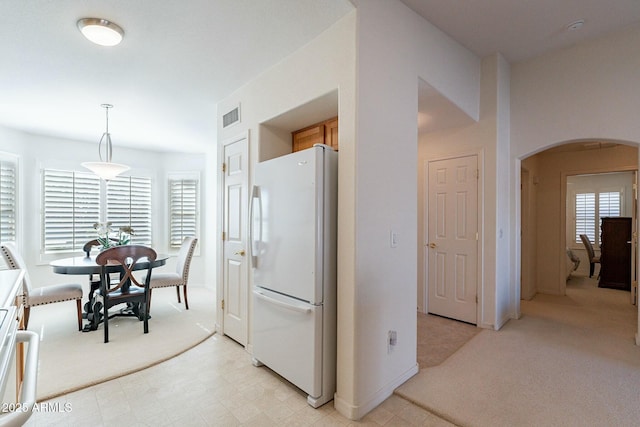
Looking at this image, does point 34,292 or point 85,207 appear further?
point 85,207

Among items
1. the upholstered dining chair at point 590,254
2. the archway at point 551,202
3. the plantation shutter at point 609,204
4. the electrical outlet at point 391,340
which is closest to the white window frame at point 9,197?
the electrical outlet at point 391,340

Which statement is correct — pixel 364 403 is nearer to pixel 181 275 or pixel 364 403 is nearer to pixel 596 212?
pixel 181 275

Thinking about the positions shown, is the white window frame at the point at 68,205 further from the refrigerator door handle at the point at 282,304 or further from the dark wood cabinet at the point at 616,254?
the dark wood cabinet at the point at 616,254

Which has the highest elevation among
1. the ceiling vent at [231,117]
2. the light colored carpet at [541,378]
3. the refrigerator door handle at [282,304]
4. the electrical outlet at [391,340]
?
the ceiling vent at [231,117]

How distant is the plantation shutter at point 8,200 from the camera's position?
14.0 ft

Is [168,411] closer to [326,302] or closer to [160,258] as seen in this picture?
[326,302]

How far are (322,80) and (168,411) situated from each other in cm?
253

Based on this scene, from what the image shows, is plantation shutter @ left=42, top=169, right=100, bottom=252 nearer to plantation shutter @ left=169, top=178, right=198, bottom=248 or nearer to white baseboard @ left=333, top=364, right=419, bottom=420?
plantation shutter @ left=169, top=178, right=198, bottom=248

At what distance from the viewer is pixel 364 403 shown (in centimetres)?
198

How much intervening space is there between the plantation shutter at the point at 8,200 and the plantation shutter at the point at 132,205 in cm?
119

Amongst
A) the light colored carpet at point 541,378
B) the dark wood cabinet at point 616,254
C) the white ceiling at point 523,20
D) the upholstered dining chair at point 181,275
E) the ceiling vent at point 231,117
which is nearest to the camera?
the light colored carpet at point 541,378

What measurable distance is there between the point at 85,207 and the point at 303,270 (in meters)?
4.89

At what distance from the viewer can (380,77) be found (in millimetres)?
2104

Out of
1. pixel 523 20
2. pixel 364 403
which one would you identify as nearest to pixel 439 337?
pixel 364 403
